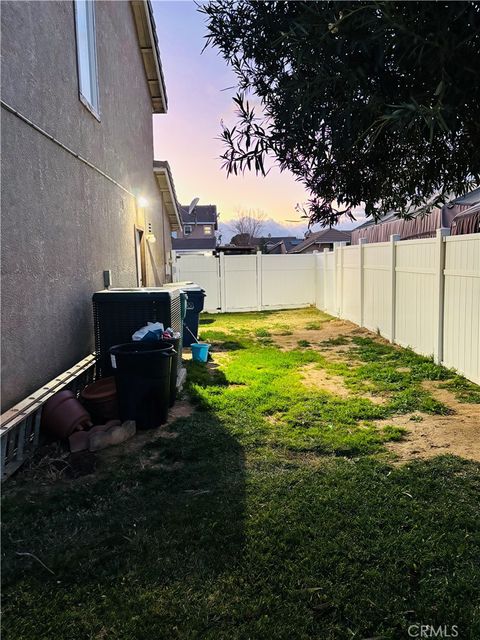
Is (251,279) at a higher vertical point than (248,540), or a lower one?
higher

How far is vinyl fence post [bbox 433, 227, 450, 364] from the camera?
22.3 feet

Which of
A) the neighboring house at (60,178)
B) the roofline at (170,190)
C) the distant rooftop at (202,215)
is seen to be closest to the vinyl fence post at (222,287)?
the roofline at (170,190)

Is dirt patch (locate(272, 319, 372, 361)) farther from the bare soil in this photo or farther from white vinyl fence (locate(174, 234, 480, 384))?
the bare soil

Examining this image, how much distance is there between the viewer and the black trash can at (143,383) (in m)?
4.45

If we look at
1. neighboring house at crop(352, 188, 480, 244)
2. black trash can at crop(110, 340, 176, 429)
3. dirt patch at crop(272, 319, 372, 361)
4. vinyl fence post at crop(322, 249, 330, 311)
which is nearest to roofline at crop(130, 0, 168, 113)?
neighboring house at crop(352, 188, 480, 244)

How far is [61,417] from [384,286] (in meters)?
7.09

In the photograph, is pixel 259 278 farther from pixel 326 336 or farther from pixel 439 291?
pixel 439 291

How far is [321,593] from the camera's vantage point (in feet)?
7.48

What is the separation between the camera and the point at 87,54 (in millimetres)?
6195

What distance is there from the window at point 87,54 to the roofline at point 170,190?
5.06 metres

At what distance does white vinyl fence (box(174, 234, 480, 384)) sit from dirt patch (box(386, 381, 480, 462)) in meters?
1.30

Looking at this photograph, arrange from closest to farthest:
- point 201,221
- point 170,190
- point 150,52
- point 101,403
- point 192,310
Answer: point 101,403, point 192,310, point 150,52, point 170,190, point 201,221

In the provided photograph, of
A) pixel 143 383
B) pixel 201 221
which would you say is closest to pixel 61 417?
pixel 143 383

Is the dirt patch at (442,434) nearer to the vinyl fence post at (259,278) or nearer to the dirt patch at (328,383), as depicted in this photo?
the dirt patch at (328,383)
